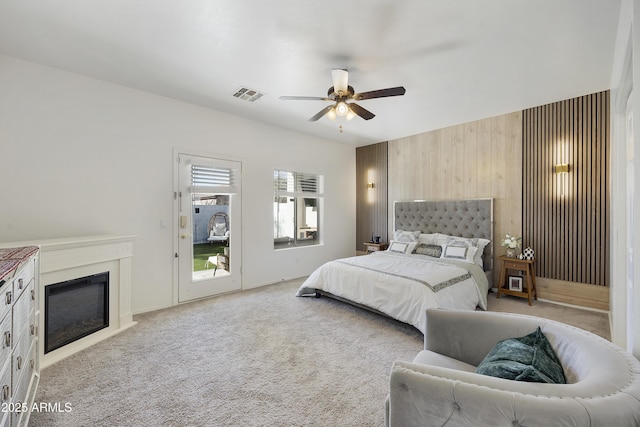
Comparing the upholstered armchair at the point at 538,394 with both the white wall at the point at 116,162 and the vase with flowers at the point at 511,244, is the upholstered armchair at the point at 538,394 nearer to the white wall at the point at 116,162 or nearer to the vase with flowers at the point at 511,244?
the vase with flowers at the point at 511,244

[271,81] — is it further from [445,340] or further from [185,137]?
[445,340]

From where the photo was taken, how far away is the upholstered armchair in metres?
0.91

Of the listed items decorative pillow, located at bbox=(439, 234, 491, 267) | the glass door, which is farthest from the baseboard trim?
the glass door

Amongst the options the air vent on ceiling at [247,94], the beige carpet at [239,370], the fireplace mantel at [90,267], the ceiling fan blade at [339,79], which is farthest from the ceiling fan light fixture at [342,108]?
the fireplace mantel at [90,267]

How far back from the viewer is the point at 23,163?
9.75 feet

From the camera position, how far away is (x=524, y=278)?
4289 mm

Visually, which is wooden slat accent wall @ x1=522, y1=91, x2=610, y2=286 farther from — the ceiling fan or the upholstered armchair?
the upholstered armchair

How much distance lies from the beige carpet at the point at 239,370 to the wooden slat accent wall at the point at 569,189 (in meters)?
0.70

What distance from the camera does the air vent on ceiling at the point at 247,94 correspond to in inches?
146

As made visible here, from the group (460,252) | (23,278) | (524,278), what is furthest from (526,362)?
(524,278)

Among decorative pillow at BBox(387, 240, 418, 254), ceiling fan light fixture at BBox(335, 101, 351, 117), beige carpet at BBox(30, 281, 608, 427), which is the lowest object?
beige carpet at BBox(30, 281, 608, 427)

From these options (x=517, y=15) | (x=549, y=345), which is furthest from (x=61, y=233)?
(x=517, y=15)

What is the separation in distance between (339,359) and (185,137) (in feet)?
12.0

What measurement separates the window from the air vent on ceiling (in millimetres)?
1629
